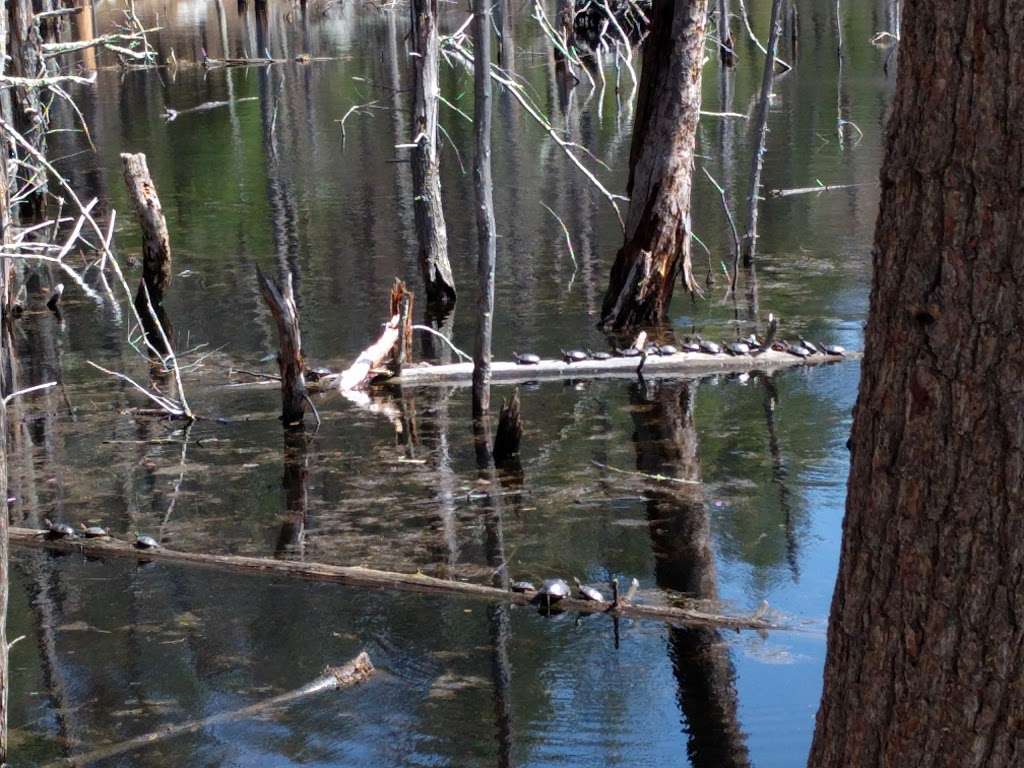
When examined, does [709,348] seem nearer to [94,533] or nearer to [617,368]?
[617,368]

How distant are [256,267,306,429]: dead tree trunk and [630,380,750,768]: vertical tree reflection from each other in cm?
253

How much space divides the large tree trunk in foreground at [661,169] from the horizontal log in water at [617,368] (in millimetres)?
1773

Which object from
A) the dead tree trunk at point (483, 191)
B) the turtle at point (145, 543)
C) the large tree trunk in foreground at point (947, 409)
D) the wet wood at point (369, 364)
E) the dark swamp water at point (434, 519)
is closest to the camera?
the large tree trunk in foreground at point (947, 409)

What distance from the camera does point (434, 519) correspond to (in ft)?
26.9

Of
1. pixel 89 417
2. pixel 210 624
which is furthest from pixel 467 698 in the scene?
pixel 89 417

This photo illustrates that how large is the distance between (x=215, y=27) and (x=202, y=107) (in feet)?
74.4

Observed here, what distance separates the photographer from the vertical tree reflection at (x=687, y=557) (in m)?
5.76

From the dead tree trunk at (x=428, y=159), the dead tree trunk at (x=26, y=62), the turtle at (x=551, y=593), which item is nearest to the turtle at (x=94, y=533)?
the turtle at (x=551, y=593)

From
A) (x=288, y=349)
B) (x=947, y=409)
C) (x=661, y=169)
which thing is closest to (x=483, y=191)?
(x=288, y=349)

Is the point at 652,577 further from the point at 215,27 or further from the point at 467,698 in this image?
the point at 215,27

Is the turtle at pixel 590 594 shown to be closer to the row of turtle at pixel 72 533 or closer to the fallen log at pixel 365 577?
the fallen log at pixel 365 577

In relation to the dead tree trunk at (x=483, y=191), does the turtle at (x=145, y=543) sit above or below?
below

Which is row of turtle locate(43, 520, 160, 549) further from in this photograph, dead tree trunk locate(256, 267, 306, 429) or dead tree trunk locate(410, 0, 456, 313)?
dead tree trunk locate(410, 0, 456, 313)

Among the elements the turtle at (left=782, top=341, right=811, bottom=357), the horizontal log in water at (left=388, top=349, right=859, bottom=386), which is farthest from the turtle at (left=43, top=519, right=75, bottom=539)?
the turtle at (left=782, top=341, right=811, bottom=357)
